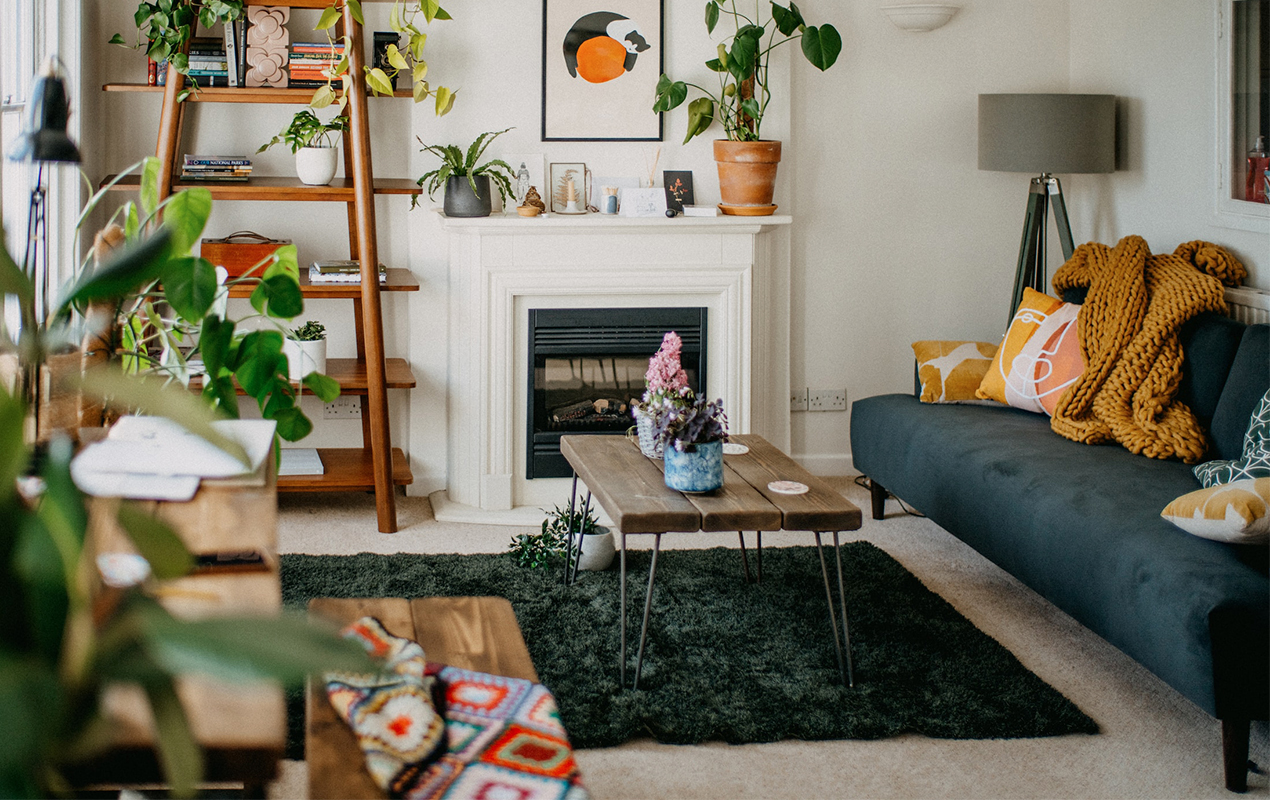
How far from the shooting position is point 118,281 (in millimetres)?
881

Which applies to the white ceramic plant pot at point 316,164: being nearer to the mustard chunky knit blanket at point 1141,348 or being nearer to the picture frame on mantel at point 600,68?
the picture frame on mantel at point 600,68

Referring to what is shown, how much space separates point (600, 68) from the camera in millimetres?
4426

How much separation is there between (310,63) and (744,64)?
4.88ft

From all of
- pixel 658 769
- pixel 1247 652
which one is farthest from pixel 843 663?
pixel 1247 652

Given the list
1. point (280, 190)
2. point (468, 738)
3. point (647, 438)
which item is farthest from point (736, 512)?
point (280, 190)

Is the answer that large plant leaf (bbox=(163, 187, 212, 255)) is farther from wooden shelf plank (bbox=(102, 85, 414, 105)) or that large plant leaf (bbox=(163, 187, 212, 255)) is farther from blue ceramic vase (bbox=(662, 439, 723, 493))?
wooden shelf plank (bbox=(102, 85, 414, 105))

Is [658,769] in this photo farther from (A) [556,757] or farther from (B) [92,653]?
(B) [92,653]

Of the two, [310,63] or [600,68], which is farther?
[600,68]

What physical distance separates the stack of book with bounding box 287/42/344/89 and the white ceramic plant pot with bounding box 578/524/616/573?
1.81 meters

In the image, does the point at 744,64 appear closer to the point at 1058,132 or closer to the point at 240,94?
the point at 1058,132

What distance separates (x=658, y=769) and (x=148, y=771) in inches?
60.4

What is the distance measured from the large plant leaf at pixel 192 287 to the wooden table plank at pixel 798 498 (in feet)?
4.30

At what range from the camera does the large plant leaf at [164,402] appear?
819mm

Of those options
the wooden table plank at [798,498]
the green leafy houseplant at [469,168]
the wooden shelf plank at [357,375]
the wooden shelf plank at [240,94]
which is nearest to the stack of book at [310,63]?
the wooden shelf plank at [240,94]
